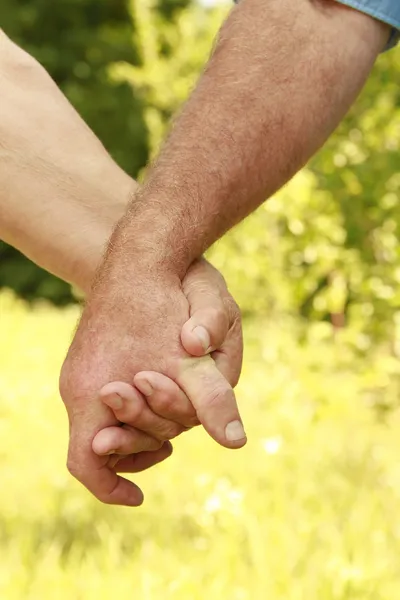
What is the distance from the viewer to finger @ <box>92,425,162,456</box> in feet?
4.44

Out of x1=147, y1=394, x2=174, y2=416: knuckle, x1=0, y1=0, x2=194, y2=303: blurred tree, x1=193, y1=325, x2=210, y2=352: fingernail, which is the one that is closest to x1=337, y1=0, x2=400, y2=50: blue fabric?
x1=193, y1=325, x2=210, y2=352: fingernail

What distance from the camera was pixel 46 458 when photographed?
10.6ft

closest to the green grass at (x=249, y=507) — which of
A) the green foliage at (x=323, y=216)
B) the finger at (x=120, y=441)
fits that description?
the green foliage at (x=323, y=216)

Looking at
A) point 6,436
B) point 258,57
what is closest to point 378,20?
point 258,57

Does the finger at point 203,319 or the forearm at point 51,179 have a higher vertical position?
the forearm at point 51,179

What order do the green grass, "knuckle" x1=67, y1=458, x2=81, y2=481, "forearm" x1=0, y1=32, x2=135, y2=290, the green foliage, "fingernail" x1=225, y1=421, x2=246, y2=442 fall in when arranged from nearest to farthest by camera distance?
1. "fingernail" x1=225, y1=421, x2=246, y2=442
2. "knuckle" x1=67, y1=458, x2=81, y2=481
3. "forearm" x1=0, y1=32, x2=135, y2=290
4. the green grass
5. the green foliage

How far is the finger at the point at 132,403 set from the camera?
133 cm

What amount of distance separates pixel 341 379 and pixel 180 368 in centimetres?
250

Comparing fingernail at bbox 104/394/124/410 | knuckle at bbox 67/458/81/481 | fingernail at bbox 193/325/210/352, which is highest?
fingernail at bbox 193/325/210/352

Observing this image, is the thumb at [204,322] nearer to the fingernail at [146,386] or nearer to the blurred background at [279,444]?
the fingernail at [146,386]

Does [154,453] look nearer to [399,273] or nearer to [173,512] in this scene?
[173,512]

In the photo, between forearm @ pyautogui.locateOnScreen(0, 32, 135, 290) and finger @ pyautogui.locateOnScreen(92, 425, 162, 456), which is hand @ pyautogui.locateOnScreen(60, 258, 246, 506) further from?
forearm @ pyautogui.locateOnScreen(0, 32, 135, 290)

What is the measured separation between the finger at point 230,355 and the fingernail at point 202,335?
0.07 meters

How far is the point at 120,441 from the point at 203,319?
21 centimetres
